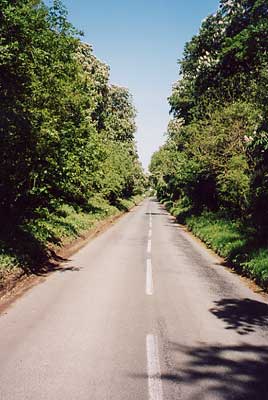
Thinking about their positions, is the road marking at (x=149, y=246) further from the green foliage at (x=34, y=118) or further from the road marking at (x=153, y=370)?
the road marking at (x=153, y=370)

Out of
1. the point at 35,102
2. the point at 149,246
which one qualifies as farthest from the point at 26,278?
the point at 149,246

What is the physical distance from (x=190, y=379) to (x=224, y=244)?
486 inches

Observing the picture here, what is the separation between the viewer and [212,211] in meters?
28.5

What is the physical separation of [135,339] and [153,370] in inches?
48.1

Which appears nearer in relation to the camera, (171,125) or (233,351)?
(233,351)

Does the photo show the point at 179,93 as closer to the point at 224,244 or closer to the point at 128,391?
Answer: the point at 224,244

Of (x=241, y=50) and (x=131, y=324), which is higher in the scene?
(x=241, y=50)

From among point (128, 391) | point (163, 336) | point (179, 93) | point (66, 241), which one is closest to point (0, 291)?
point (163, 336)

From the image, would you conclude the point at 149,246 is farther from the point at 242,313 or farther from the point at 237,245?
the point at 242,313

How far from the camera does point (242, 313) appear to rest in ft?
26.8

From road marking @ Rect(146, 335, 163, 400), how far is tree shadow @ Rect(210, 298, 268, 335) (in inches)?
70.2

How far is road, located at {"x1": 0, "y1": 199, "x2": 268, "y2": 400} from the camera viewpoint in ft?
15.5

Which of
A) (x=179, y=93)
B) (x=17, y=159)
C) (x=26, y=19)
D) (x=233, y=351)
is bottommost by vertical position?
(x=233, y=351)

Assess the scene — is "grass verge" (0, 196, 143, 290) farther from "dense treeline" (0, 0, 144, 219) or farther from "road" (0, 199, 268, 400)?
"dense treeline" (0, 0, 144, 219)
